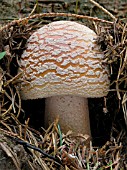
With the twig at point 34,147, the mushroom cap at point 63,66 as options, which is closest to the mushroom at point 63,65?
the mushroom cap at point 63,66

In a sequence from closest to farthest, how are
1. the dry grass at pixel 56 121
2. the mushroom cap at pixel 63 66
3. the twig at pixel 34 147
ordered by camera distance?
the twig at pixel 34 147 < the dry grass at pixel 56 121 < the mushroom cap at pixel 63 66

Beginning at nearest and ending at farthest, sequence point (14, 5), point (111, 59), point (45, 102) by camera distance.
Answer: point (111, 59) → point (45, 102) → point (14, 5)

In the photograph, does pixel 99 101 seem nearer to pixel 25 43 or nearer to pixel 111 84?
pixel 111 84

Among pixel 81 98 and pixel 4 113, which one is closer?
pixel 4 113

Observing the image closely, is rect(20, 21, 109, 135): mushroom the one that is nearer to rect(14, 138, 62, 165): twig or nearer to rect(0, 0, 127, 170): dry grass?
rect(0, 0, 127, 170): dry grass

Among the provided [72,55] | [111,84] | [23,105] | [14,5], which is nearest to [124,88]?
[111,84]

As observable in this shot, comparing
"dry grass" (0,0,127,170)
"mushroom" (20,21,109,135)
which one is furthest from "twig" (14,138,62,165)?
"mushroom" (20,21,109,135)

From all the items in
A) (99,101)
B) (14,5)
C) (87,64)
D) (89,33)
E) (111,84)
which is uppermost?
(14,5)

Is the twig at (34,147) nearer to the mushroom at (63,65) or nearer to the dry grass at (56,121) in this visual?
the dry grass at (56,121)
